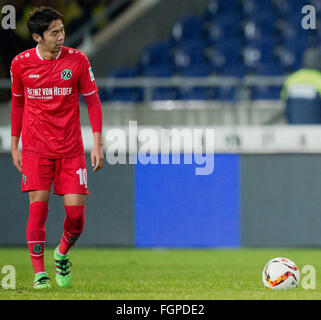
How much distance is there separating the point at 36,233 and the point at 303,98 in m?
6.52

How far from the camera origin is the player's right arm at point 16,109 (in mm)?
6980

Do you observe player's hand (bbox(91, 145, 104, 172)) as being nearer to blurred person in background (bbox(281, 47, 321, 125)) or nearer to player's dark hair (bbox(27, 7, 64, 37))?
player's dark hair (bbox(27, 7, 64, 37))

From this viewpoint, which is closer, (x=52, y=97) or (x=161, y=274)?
(x=52, y=97)

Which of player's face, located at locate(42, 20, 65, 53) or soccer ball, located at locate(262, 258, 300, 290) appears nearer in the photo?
player's face, located at locate(42, 20, 65, 53)

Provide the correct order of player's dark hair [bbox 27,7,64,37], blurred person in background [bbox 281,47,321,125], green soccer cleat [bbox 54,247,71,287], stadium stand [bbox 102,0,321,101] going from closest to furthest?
player's dark hair [bbox 27,7,64,37] → green soccer cleat [bbox 54,247,71,287] → blurred person in background [bbox 281,47,321,125] → stadium stand [bbox 102,0,321,101]

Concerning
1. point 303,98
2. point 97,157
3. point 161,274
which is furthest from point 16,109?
point 303,98

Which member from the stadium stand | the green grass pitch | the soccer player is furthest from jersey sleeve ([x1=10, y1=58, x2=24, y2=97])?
the stadium stand

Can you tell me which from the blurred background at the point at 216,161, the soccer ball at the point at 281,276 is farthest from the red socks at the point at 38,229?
the blurred background at the point at 216,161

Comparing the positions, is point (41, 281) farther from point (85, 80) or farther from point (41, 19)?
point (41, 19)

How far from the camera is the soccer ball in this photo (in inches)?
274

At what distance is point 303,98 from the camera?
12703mm

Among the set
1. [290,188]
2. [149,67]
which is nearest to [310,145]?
[290,188]

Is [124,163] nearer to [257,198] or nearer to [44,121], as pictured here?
[257,198]

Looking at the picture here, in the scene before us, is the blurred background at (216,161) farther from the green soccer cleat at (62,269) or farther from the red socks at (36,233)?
the red socks at (36,233)
